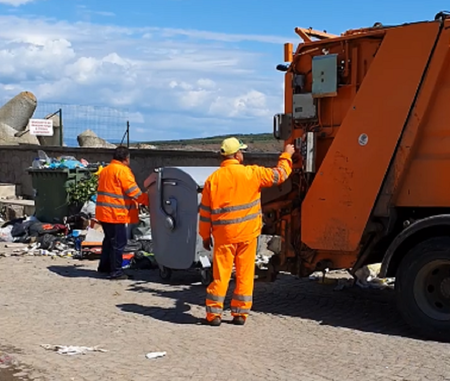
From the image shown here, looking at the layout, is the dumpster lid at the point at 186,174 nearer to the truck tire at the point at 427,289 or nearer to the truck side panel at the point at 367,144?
the truck side panel at the point at 367,144

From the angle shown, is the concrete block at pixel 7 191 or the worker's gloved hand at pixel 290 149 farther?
the concrete block at pixel 7 191

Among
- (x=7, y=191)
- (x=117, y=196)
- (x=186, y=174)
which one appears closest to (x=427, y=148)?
(x=186, y=174)

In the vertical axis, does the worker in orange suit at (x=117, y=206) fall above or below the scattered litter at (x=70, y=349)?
above

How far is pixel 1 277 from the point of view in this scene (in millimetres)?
8867

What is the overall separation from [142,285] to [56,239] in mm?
3143

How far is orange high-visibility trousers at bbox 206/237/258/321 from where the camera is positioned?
636 centimetres

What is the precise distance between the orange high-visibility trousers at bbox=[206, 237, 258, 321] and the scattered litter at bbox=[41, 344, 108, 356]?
3.71 ft

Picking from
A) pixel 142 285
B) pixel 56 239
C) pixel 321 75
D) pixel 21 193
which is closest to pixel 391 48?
pixel 321 75

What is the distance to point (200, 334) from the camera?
20.1 feet

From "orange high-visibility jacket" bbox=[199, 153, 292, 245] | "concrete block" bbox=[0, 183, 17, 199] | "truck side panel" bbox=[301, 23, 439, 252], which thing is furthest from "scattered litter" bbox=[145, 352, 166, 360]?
"concrete block" bbox=[0, 183, 17, 199]

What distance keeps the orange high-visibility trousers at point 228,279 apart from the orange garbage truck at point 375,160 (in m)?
0.59

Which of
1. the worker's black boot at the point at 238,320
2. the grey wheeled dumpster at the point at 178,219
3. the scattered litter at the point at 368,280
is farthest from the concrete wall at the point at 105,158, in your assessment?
the worker's black boot at the point at 238,320

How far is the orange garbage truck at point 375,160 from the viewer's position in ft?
19.2

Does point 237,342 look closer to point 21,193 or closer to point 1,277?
point 1,277
